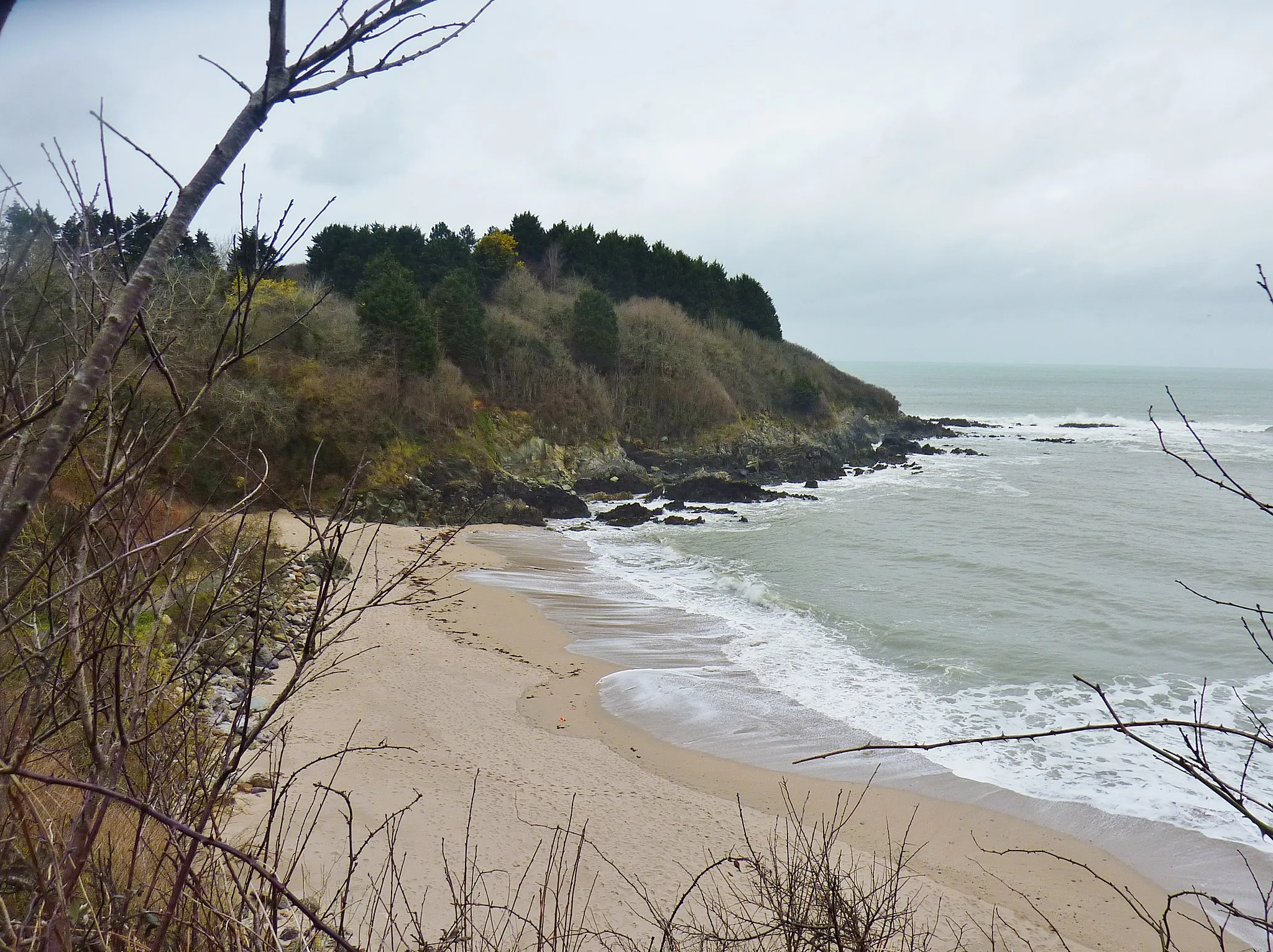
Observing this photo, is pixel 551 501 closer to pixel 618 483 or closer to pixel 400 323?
pixel 618 483

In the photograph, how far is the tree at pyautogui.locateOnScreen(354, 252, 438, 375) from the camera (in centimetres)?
2967

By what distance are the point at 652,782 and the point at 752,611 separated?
312 inches

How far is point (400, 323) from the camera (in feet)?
97.7

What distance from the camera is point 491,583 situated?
1862 centimetres

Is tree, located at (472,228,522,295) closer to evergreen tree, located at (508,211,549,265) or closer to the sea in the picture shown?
evergreen tree, located at (508,211,549,265)

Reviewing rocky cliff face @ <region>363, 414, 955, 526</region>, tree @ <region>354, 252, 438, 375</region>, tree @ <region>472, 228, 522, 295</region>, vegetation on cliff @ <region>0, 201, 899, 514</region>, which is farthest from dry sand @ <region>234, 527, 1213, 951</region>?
tree @ <region>472, 228, 522, 295</region>

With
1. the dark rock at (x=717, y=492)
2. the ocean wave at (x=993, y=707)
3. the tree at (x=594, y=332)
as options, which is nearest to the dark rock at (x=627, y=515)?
the dark rock at (x=717, y=492)

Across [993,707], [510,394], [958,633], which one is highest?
[510,394]

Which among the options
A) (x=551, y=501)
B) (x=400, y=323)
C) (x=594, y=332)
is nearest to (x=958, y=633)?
(x=551, y=501)

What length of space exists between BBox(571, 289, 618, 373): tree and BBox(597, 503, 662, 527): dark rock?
12623 mm

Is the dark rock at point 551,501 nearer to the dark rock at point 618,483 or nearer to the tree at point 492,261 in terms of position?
the dark rock at point 618,483

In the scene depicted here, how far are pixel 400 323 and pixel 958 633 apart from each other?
22.7 m

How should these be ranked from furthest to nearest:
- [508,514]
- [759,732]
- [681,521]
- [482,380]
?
[482,380]
[681,521]
[508,514]
[759,732]

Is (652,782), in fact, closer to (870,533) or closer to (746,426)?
(870,533)
